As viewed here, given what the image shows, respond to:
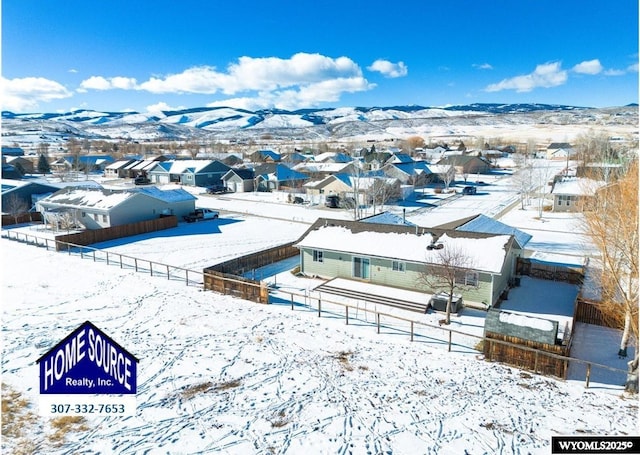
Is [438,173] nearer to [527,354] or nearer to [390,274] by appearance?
[390,274]

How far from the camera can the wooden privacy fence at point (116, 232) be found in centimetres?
3180

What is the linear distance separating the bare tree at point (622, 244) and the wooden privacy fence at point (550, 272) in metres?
7.34

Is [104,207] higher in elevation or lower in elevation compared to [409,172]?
lower

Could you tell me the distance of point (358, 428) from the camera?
11.5 metres

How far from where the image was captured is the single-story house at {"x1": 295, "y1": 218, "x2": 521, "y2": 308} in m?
20.5

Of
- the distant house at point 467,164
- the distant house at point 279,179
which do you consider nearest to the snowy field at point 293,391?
the distant house at point 279,179

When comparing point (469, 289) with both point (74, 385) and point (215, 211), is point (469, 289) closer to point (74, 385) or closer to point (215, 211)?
point (74, 385)

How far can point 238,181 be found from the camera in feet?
219

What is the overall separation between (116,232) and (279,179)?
110ft

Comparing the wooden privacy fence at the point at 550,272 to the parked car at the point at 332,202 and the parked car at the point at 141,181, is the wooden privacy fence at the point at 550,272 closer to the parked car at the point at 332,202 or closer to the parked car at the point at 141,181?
the parked car at the point at 332,202

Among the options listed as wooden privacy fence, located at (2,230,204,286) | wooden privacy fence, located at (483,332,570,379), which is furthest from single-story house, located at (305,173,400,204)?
wooden privacy fence, located at (483,332,570,379)

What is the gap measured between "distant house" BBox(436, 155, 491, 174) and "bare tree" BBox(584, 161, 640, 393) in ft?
192

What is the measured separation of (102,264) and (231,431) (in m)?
20.4

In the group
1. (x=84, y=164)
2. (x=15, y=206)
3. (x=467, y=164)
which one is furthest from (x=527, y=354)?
(x=84, y=164)
